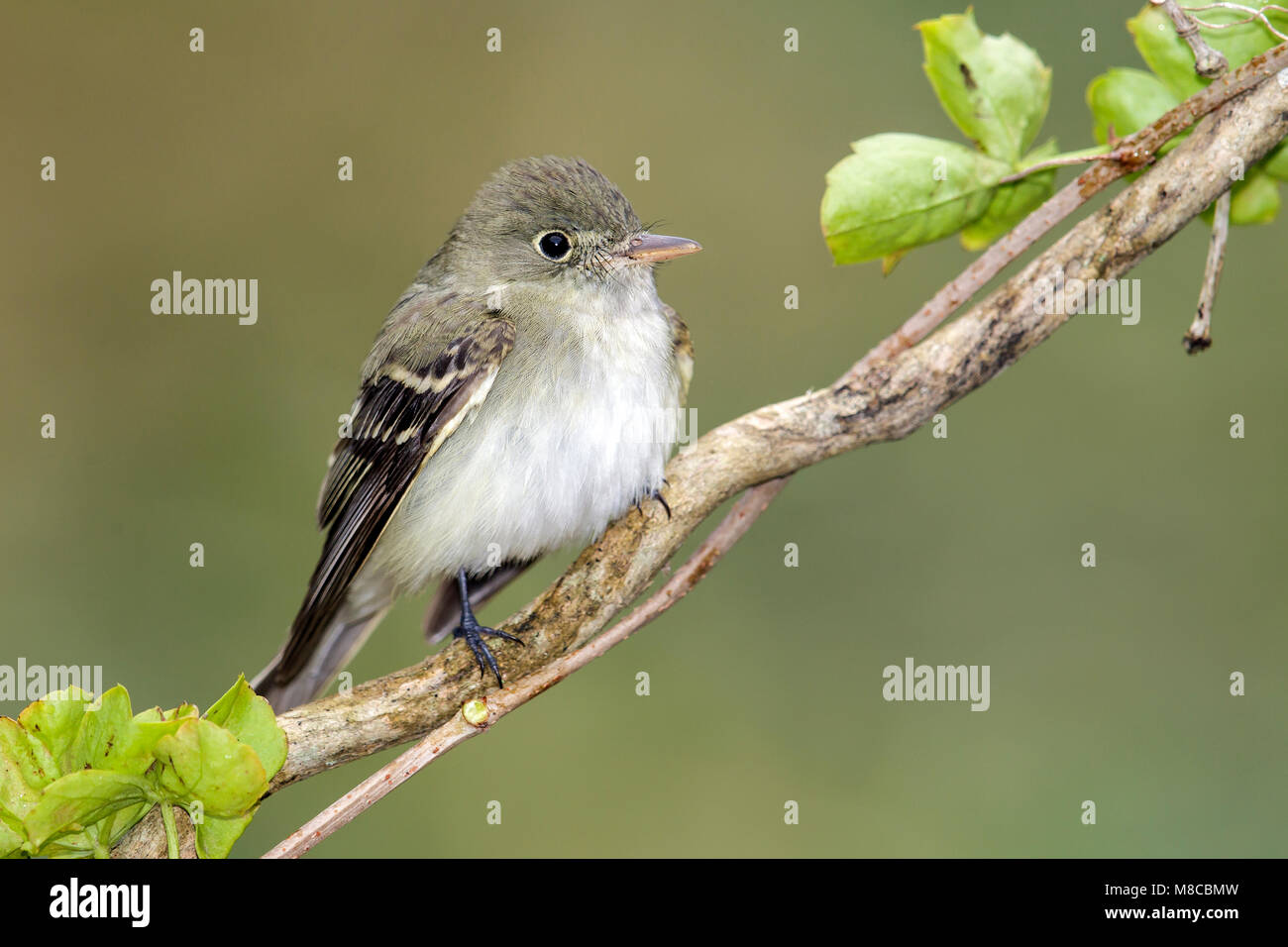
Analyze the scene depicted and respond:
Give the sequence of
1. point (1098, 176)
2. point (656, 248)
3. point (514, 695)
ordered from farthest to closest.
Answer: point (656, 248)
point (1098, 176)
point (514, 695)

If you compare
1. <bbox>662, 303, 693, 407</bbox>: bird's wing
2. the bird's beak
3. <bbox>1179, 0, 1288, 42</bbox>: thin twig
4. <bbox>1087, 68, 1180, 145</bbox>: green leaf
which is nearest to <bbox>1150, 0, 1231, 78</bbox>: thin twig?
<bbox>1179, 0, 1288, 42</bbox>: thin twig

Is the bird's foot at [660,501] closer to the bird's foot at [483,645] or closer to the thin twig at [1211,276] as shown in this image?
the bird's foot at [483,645]

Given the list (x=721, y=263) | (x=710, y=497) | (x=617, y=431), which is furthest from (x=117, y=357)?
(x=710, y=497)

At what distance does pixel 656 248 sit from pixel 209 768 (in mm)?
2058

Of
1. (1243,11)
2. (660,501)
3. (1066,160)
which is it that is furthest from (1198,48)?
(660,501)

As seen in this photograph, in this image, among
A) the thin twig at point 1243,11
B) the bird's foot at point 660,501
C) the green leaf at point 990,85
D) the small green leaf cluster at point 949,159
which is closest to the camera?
the thin twig at point 1243,11

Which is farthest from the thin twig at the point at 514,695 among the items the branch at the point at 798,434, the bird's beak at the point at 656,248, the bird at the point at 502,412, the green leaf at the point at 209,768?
the bird's beak at the point at 656,248

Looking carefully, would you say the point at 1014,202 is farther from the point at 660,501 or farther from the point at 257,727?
the point at 257,727

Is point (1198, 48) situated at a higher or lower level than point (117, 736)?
higher

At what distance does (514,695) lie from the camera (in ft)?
→ 7.23

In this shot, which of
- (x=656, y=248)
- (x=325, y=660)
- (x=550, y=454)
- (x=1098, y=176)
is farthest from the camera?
(x=325, y=660)

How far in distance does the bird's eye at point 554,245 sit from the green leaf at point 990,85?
1.27 metres

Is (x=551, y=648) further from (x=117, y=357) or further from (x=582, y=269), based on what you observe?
(x=117, y=357)

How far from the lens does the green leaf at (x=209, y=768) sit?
65.7 inches
